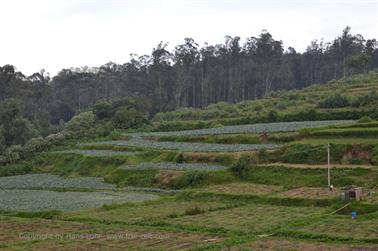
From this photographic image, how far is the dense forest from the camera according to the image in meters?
98.7

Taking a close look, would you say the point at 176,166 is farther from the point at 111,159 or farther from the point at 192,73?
the point at 192,73

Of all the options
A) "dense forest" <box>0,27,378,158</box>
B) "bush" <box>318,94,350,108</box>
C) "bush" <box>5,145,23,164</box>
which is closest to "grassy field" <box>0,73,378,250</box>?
"bush" <box>318,94,350,108</box>

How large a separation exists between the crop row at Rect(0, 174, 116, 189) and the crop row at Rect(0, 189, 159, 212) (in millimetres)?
2853

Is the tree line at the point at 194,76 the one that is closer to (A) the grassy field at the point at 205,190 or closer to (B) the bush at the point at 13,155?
(B) the bush at the point at 13,155

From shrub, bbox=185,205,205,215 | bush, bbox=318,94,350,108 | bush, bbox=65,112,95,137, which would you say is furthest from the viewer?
bush, bbox=65,112,95,137

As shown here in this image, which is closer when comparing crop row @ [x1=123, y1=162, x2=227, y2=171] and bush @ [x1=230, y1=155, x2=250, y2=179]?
bush @ [x1=230, y1=155, x2=250, y2=179]

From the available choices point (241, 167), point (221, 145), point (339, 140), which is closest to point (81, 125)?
point (221, 145)

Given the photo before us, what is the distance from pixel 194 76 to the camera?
10681 centimetres

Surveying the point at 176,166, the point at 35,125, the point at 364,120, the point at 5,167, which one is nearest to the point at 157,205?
the point at 176,166

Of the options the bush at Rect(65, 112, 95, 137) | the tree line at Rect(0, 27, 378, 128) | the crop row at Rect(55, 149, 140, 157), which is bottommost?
the crop row at Rect(55, 149, 140, 157)

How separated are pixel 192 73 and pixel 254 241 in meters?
85.0

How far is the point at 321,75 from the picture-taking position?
370 ft

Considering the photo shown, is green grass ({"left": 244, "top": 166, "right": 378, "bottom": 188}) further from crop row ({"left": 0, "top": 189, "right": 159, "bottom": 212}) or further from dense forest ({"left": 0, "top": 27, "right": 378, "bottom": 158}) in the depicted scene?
dense forest ({"left": 0, "top": 27, "right": 378, "bottom": 158})

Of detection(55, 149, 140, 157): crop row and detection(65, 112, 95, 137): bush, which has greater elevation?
detection(65, 112, 95, 137): bush
